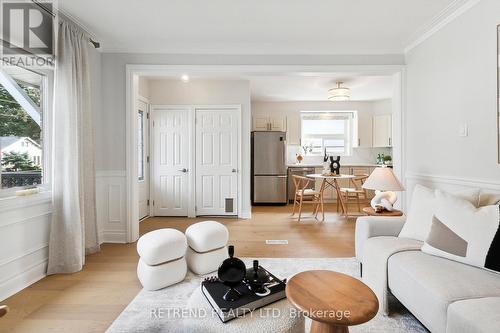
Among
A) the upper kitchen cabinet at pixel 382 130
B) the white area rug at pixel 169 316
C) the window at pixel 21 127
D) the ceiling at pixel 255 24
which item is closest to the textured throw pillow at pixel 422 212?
the white area rug at pixel 169 316

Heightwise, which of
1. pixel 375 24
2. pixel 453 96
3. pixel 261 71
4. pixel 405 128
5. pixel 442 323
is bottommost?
pixel 442 323

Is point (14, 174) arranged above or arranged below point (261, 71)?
below

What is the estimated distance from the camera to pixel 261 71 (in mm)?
3246

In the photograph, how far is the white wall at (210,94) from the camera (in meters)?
4.56

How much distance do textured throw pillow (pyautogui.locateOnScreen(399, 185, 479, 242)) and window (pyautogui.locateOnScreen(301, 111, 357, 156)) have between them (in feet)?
15.0

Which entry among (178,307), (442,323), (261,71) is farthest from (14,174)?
(442,323)

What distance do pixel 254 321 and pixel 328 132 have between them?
605 centimetres

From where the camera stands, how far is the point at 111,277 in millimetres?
2377

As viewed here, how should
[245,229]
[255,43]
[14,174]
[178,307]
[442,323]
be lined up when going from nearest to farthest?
[442,323] → [178,307] → [14,174] → [255,43] → [245,229]

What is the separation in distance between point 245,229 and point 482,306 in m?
3.02

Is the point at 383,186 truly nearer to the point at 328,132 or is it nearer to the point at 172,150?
the point at 172,150

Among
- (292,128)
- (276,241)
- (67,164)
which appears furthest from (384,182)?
(292,128)

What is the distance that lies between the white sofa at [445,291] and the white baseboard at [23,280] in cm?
300

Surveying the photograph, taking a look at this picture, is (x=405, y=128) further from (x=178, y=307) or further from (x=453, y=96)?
(x=178, y=307)
